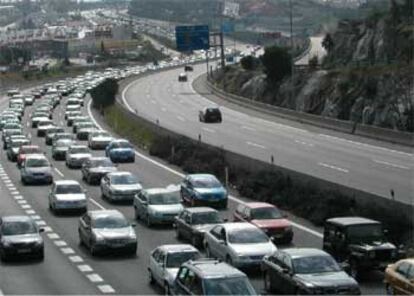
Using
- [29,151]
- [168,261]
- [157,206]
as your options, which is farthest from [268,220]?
[29,151]

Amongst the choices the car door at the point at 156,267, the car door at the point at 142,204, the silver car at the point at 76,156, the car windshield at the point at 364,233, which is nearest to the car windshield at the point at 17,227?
the car door at the point at 156,267

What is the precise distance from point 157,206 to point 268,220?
5221 millimetres

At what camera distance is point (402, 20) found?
8306cm

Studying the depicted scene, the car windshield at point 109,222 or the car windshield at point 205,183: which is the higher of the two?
the car windshield at point 109,222

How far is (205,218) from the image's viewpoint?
2859 centimetres

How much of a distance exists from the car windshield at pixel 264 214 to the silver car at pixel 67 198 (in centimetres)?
872

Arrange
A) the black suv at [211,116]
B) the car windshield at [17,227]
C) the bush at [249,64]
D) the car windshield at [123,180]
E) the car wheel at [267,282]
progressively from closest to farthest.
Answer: the car wheel at [267,282] → the car windshield at [17,227] → the car windshield at [123,180] → the black suv at [211,116] → the bush at [249,64]

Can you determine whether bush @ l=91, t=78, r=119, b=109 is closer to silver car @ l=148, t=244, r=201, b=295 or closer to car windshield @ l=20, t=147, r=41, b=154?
car windshield @ l=20, t=147, r=41, b=154

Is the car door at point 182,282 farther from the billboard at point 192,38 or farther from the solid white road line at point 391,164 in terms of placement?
the billboard at point 192,38

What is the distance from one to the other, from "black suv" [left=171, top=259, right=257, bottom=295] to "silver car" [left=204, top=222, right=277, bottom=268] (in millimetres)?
4993

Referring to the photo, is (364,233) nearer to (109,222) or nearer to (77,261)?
(109,222)

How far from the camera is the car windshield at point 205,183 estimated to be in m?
36.6

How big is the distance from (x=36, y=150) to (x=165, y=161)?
276 inches

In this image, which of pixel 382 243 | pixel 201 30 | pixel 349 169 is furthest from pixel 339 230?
pixel 201 30
